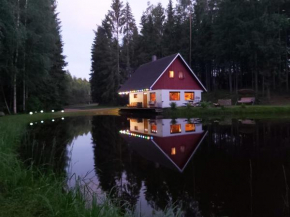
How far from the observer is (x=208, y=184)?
5129mm

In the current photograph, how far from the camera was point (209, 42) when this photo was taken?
125ft

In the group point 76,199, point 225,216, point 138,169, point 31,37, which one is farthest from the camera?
point 31,37

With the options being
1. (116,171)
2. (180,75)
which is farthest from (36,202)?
(180,75)

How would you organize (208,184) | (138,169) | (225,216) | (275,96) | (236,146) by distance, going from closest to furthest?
(225,216) < (208,184) < (138,169) < (236,146) < (275,96)

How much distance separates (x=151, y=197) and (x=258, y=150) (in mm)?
5076

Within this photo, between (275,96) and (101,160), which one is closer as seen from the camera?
(101,160)

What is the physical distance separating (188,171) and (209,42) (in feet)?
117

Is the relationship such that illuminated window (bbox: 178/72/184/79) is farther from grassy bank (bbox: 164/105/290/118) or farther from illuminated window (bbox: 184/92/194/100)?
grassy bank (bbox: 164/105/290/118)

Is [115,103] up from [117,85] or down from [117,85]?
down

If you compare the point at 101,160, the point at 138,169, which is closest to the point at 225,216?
the point at 138,169

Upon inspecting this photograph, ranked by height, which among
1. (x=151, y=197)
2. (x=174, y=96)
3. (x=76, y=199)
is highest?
(x=174, y=96)

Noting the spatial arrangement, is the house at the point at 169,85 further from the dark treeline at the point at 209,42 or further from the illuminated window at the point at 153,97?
the dark treeline at the point at 209,42

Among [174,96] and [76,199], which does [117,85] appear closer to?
[174,96]

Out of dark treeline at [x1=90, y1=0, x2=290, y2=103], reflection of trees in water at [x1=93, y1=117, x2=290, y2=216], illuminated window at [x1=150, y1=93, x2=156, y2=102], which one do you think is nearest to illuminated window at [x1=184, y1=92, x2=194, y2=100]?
illuminated window at [x1=150, y1=93, x2=156, y2=102]
